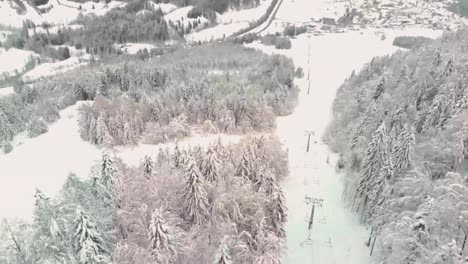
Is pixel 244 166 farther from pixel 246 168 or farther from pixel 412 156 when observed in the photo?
pixel 412 156

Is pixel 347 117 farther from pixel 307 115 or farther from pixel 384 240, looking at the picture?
pixel 384 240

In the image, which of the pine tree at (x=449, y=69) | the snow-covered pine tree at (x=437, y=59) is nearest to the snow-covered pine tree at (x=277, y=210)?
the pine tree at (x=449, y=69)

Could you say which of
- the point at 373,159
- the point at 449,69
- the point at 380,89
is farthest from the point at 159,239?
the point at 380,89

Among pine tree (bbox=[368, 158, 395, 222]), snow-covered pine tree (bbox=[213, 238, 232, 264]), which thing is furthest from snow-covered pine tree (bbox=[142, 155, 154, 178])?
pine tree (bbox=[368, 158, 395, 222])

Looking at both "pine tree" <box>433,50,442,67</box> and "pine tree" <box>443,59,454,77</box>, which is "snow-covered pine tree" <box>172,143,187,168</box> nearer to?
"pine tree" <box>443,59,454,77</box>

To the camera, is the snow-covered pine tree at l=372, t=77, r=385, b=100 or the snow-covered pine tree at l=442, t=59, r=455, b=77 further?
the snow-covered pine tree at l=372, t=77, r=385, b=100

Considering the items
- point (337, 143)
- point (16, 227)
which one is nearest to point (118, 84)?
point (337, 143)

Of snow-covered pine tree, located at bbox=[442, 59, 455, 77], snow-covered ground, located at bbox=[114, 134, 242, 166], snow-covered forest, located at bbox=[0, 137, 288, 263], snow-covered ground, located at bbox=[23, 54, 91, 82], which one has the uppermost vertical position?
snow-covered pine tree, located at bbox=[442, 59, 455, 77]
